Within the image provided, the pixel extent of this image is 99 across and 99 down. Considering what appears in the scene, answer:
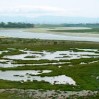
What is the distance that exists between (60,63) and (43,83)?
1637 centimetres

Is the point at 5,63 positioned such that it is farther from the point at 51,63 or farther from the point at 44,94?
the point at 44,94

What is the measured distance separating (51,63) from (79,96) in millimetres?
22080

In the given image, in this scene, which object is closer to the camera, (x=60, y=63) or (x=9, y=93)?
(x=9, y=93)

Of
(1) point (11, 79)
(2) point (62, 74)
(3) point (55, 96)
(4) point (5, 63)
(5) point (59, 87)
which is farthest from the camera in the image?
(4) point (5, 63)

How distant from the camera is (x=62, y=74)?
3816 centimetres

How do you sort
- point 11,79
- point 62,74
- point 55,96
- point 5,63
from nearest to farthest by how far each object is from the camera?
point 55,96, point 11,79, point 62,74, point 5,63

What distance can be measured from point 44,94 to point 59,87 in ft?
9.90

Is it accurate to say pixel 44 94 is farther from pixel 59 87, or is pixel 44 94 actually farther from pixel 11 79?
pixel 11 79

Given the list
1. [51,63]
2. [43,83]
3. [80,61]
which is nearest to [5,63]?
[51,63]

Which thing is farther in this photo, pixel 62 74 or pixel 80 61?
pixel 80 61

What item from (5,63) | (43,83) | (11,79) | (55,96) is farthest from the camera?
(5,63)

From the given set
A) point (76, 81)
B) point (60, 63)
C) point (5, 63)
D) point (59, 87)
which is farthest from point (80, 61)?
point (59, 87)

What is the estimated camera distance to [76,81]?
109 ft

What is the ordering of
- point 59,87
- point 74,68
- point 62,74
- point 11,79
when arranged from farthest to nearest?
point 74,68 → point 62,74 → point 11,79 → point 59,87
